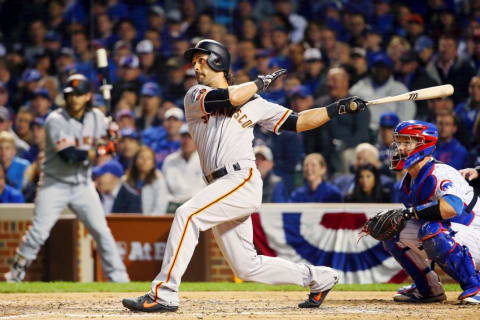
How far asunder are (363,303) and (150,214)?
389cm

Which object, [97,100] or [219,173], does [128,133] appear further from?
[219,173]

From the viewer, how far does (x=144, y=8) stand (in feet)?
49.4

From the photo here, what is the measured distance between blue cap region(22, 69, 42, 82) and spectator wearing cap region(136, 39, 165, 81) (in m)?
1.66

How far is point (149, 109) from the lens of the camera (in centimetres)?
1242

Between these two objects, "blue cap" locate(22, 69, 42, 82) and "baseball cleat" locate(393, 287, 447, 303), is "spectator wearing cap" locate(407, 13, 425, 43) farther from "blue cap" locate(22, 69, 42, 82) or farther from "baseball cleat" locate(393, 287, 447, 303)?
"baseball cleat" locate(393, 287, 447, 303)

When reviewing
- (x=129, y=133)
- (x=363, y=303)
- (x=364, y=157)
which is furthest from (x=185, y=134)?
(x=363, y=303)

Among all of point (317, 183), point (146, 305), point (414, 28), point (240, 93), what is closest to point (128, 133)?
point (317, 183)

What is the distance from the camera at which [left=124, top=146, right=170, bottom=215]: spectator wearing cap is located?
1028cm

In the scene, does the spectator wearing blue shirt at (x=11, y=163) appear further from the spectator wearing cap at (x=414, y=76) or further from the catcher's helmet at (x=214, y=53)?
the catcher's helmet at (x=214, y=53)

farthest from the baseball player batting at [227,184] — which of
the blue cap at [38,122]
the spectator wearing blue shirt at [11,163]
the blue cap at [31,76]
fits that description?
the blue cap at [31,76]

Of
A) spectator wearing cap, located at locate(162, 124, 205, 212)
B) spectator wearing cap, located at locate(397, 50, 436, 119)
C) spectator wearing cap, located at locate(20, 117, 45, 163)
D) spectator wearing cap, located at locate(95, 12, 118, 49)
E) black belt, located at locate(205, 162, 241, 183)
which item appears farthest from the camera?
spectator wearing cap, located at locate(95, 12, 118, 49)

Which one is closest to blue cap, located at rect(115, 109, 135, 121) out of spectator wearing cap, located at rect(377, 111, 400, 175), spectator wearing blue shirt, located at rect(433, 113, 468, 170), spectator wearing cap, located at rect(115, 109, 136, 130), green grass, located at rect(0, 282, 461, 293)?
spectator wearing cap, located at rect(115, 109, 136, 130)

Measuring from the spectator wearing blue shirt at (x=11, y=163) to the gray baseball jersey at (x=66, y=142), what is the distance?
209cm

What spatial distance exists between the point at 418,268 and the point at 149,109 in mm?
6629
